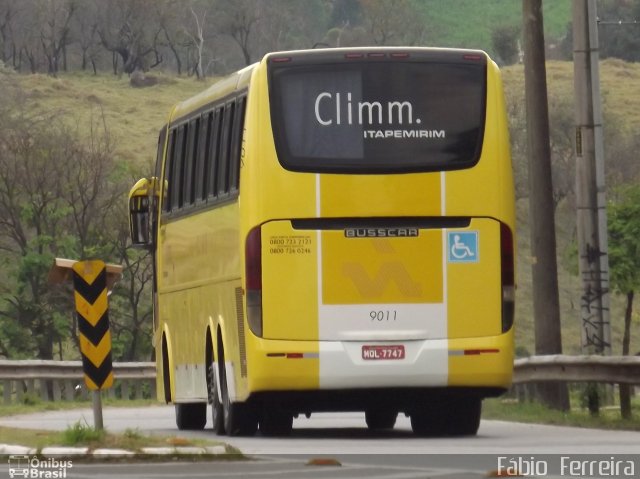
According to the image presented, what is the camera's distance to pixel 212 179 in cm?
1986

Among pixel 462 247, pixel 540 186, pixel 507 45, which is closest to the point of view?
A: pixel 462 247

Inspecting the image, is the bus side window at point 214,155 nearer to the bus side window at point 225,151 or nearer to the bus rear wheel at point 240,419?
the bus side window at point 225,151

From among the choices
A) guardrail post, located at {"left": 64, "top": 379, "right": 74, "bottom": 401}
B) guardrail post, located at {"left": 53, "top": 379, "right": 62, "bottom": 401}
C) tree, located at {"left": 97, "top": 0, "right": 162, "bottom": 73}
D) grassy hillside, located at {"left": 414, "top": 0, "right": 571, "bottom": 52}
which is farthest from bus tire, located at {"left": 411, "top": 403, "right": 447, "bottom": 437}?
grassy hillside, located at {"left": 414, "top": 0, "right": 571, "bottom": 52}

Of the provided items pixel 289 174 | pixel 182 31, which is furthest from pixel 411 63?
pixel 182 31

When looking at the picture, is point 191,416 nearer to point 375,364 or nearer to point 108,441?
point 375,364

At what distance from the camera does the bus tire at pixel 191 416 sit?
22.8m

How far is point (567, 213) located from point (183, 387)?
66.9 metres

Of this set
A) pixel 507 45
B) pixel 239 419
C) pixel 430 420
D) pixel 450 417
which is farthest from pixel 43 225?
pixel 507 45

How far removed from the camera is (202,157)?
67.3 ft

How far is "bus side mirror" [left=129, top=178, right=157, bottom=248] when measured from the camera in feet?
77.9

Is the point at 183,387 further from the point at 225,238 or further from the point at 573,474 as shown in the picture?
the point at 573,474

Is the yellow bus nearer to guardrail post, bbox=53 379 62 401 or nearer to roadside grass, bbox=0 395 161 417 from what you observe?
roadside grass, bbox=0 395 161 417

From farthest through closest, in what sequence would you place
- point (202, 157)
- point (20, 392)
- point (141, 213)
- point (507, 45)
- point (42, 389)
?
1. point (507, 45)
2. point (20, 392)
3. point (42, 389)
4. point (141, 213)
5. point (202, 157)

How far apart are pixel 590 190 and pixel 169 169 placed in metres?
5.02
